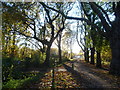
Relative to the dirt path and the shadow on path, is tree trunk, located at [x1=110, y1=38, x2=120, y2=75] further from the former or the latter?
the shadow on path

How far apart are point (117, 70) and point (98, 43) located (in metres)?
6.74

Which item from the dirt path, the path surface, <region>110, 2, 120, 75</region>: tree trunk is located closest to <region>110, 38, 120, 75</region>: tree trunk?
<region>110, 2, 120, 75</region>: tree trunk

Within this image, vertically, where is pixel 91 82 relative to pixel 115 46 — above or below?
below

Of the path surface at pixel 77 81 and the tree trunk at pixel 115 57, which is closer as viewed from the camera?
the path surface at pixel 77 81

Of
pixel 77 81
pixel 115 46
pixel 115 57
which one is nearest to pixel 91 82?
pixel 77 81

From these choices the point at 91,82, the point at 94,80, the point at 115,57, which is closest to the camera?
the point at 91,82

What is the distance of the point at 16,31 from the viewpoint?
45.2 ft

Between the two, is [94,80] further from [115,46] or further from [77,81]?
[115,46]

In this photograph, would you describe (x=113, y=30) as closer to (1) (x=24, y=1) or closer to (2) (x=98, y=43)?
(2) (x=98, y=43)

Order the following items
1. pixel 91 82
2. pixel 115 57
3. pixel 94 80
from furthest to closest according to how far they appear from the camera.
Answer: pixel 115 57
pixel 94 80
pixel 91 82

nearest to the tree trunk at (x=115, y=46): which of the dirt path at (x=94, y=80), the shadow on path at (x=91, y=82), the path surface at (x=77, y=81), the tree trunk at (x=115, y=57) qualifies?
the tree trunk at (x=115, y=57)

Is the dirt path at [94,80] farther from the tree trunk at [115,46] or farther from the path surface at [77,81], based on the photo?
the tree trunk at [115,46]

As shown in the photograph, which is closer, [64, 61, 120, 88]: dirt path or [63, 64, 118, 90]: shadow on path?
[63, 64, 118, 90]: shadow on path

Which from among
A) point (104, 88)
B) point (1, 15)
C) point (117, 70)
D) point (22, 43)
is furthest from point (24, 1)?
point (22, 43)
